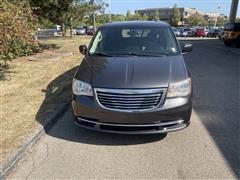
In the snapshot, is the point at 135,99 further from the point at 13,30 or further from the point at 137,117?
the point at 13,30

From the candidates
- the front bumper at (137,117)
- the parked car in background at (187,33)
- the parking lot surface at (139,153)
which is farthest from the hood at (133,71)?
the parked car in background at (187,33)

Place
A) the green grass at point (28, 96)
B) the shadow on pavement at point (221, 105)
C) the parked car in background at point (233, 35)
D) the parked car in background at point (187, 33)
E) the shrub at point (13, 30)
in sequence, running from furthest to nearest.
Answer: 1. the parked car in background at point (187, 33)
2. the parked car in background at point (233, 35)
3. the shrub at point (13, 30)
4. the green grass at point (28, 96)
5. the shadow on pavement at point (221, 105)

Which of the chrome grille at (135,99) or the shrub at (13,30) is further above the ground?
the shrub at (13,30)

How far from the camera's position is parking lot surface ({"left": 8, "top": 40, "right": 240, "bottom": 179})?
12.3 ft

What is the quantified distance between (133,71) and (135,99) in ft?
1.82

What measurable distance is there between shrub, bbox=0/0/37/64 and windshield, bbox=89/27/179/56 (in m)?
1.94

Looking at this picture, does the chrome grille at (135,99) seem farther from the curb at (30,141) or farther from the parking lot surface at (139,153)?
the curb at (30,141)

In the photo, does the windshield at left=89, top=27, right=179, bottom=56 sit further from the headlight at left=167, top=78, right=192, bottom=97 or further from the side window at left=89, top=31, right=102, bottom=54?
the headlight at left=167, top=78, right=192, bottom=97

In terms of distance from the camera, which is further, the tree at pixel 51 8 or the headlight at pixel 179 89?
the tree at pixel 51 8

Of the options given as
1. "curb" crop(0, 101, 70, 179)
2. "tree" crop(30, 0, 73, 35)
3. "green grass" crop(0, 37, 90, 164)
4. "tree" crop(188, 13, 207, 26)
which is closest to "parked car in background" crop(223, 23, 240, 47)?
"tree" crop(30, 0, 73, 35)

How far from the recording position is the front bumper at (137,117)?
164 inches

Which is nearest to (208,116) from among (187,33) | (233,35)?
(233,35)

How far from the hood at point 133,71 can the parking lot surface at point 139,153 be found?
35.5 inches

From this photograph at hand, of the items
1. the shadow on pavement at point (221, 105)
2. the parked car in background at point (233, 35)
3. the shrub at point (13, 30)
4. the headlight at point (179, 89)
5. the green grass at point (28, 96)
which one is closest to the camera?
the headlight at point (179, 89)
